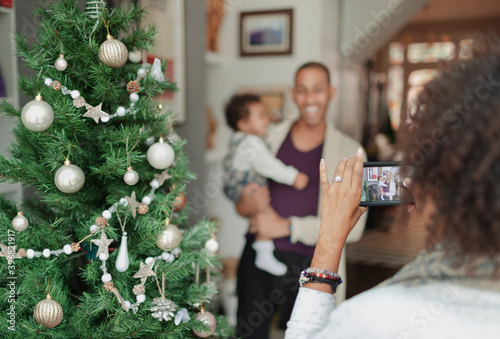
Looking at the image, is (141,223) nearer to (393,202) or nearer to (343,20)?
(393,202)

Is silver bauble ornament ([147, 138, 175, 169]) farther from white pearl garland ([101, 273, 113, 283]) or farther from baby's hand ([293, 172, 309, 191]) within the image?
baby's hand ([293, 172, 309, 191])

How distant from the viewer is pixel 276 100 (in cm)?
280

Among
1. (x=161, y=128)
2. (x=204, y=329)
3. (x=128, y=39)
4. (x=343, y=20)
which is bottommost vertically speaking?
(x=204, y=329)

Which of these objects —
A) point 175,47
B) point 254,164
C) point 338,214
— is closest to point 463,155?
point 338,214

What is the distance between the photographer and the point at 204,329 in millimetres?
1180

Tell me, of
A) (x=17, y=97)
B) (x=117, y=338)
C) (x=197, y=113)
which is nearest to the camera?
(x=117, y=338)

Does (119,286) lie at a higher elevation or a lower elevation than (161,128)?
lower

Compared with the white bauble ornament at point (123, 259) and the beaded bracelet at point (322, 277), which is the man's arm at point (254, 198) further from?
the beaded bracelet at point (322, 277)

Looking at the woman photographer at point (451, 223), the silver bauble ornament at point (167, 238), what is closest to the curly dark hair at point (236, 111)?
the silver bauble ornament at point (167, 238)

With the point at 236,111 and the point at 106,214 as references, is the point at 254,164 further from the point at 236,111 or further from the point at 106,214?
the point at 106,214

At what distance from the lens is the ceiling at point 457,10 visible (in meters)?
6.02

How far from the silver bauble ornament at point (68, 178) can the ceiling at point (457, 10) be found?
565 centimetres

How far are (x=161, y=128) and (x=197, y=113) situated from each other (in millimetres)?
1105

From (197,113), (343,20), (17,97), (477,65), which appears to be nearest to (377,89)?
(343,20)
